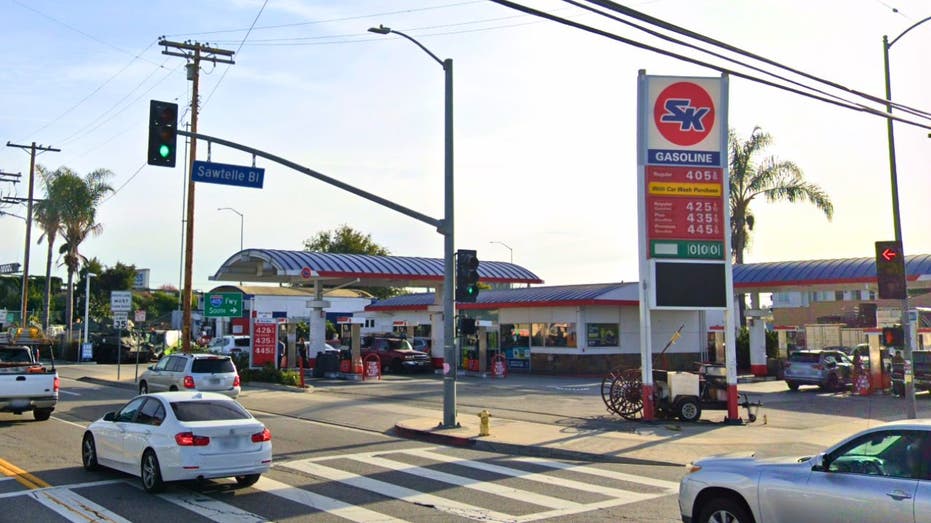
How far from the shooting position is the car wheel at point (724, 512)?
754 cm

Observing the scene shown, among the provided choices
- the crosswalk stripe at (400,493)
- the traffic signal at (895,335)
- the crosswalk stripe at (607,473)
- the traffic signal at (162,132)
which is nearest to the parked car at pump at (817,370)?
the traffic signal at (895,335)

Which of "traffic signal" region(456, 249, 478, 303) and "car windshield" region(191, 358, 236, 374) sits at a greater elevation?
"traffic signal" region(456, 249, 478, 303)

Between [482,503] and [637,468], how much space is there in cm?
433

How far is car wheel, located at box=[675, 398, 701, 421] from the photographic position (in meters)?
19.7

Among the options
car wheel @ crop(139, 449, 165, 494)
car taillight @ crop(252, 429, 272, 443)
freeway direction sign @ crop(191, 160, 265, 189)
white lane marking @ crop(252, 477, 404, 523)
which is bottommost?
white lane marking @ crop(252, 477, 404, 523)

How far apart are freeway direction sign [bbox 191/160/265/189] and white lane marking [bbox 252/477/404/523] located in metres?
8.93

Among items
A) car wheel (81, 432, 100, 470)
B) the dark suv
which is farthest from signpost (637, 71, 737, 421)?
the dark suv

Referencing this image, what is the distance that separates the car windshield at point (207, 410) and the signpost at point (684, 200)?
1097cm

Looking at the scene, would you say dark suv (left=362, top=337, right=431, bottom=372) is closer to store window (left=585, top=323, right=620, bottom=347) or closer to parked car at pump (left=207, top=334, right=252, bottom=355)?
store window (left=585, top=323, right=620, bottom=347)

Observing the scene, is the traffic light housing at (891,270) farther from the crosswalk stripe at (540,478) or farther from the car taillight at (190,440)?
the car taillight at (190,440)

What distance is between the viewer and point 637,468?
1396cm

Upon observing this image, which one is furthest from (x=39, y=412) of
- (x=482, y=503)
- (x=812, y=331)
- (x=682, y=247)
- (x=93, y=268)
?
(x=93, y=268)

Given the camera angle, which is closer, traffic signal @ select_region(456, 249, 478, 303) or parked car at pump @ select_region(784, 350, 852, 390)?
traffic signal @ select_region(456, 249, 478, 303)

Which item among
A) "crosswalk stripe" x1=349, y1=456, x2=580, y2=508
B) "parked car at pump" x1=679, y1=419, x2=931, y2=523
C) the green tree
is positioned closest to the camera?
"parked car at pump" x1=679, y1=419, x2=931, y2=523
